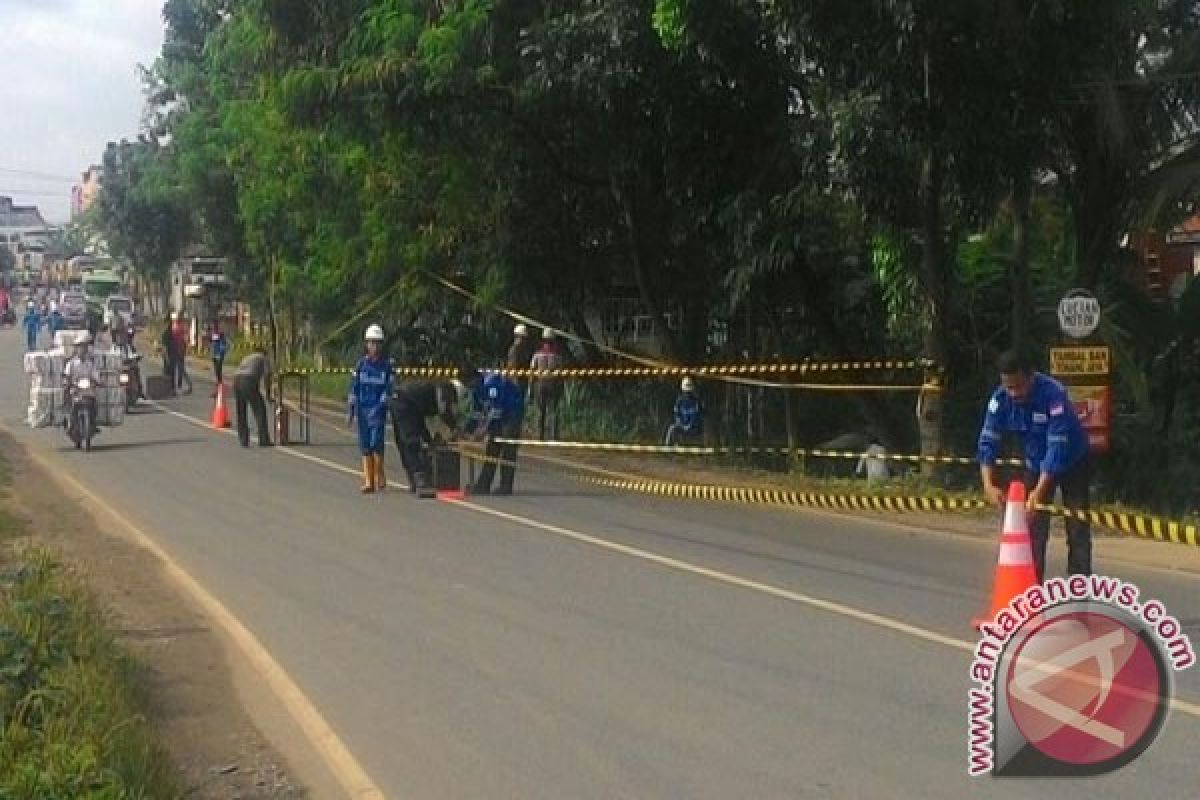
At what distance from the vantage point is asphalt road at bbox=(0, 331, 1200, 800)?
23.0ft

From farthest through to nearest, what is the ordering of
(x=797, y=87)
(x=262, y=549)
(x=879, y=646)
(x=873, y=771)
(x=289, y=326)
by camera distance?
(x=289, y=326) → (x=797, y=87) → (x=262, y=549) → (x=879, y=646) → (x=873, y=771)

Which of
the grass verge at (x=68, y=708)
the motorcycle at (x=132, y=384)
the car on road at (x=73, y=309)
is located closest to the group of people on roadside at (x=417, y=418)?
the grass verge at (x=68, y=708)

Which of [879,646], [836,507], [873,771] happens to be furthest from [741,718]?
[836,507]

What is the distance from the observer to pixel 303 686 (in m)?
8.78

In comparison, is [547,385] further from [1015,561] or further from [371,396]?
[1015,561]

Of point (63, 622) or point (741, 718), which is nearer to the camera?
point (741, 718)

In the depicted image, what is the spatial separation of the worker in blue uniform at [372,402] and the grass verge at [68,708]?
28.1 feet

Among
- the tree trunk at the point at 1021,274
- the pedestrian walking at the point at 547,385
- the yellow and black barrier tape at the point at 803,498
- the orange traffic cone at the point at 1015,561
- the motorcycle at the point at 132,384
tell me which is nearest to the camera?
the orange traffic cone at the point at 1015,561

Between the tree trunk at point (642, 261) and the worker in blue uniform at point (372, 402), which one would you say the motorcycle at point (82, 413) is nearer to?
the worker in blue uniform at point (372, 402)

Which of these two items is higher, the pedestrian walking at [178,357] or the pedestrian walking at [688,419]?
the pedestrian walking at [178,357]

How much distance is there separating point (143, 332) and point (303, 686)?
67.4 m

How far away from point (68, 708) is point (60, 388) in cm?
1720

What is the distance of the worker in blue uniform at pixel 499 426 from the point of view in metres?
18.1

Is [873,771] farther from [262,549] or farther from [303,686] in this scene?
[262,549]
